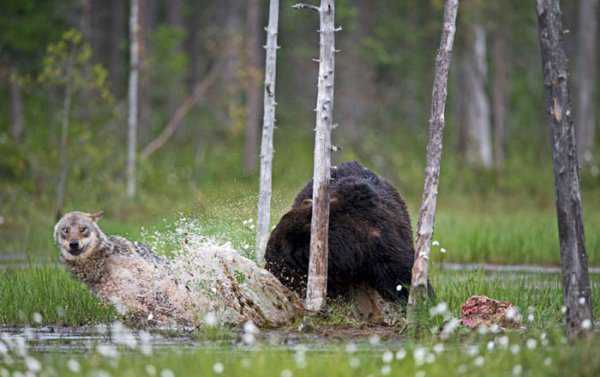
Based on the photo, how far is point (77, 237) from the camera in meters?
10.3

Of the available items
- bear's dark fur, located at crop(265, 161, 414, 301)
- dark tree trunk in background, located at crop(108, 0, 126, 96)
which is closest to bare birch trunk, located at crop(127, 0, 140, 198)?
dark tree trunk in background, located at crop(108, 0, 126, 96)

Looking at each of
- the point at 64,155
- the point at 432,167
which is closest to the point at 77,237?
the point at 432,167

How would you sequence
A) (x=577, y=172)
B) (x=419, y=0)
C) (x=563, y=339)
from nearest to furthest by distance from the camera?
(x=563, y=339)
(x=577, y=172)
(x=419, y=0)

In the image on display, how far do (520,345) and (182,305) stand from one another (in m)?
3.56

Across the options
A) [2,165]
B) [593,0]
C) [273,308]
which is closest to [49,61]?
[2,165]

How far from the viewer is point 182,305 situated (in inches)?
407

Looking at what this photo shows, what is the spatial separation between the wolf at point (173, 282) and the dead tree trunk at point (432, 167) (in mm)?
1292

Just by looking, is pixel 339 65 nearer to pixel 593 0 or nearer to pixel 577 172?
pixel 593 0

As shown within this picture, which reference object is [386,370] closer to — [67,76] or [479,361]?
[479,361]

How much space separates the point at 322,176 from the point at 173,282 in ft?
6.21

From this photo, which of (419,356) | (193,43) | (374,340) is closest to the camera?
(419,356)

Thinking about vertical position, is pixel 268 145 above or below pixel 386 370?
above

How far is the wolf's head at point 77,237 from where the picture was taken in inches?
406

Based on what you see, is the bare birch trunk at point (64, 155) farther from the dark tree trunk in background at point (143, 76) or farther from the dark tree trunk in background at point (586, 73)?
the dark tree trunk in background at point (586, 73)
